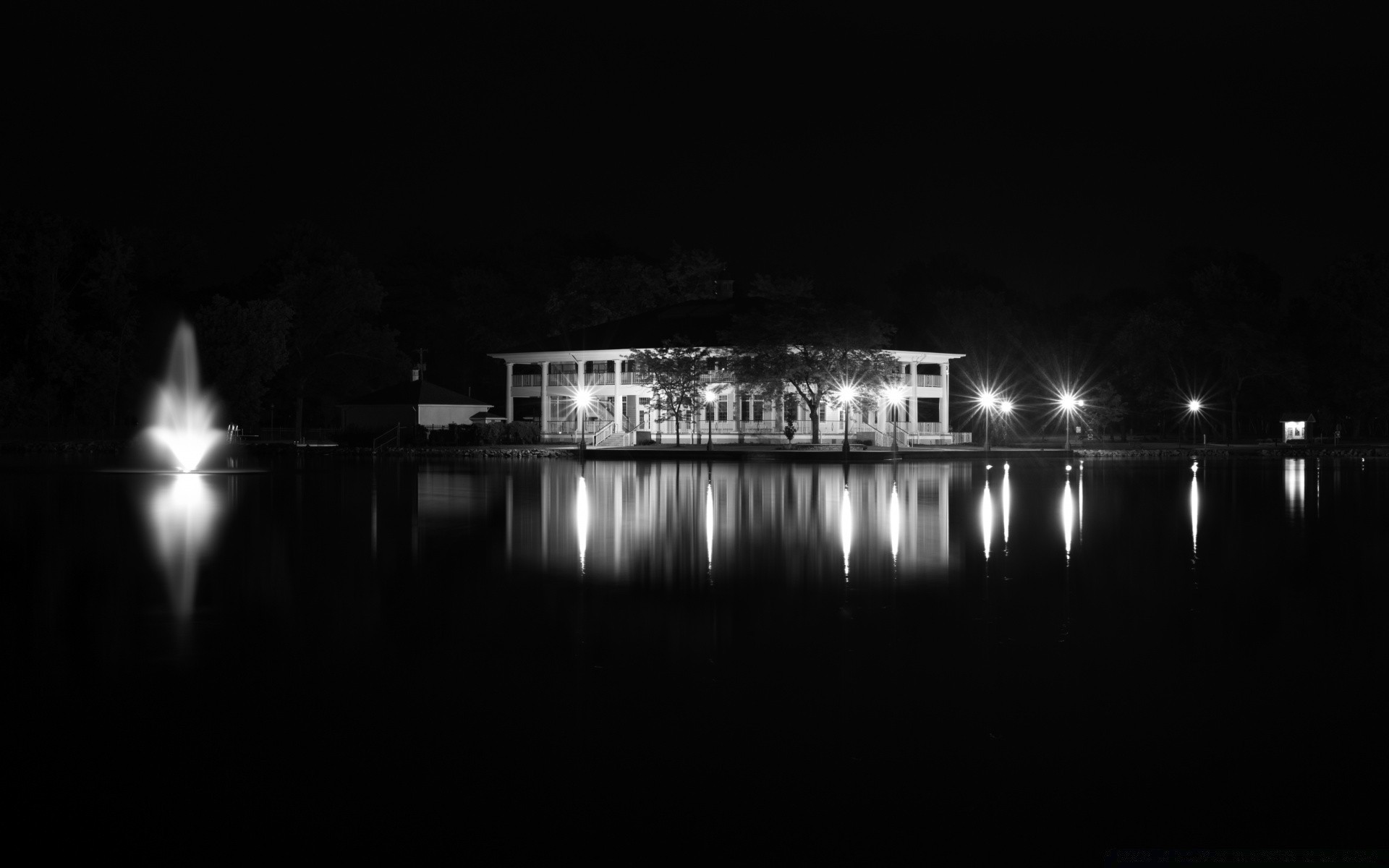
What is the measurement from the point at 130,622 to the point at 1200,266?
88390 millimetres

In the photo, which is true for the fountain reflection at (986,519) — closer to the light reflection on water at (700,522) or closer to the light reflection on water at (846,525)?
the light reflection on water at (700,522)

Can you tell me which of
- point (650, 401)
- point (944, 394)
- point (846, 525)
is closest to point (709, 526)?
point (846, 525)

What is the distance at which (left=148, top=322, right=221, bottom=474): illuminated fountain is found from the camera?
72875mm

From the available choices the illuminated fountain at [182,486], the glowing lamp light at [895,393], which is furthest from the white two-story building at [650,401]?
the illuminated fountain at [182,486]

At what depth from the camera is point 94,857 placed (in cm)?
539

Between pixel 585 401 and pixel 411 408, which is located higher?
pixel 585 401

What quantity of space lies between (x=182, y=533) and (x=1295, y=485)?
2754cm

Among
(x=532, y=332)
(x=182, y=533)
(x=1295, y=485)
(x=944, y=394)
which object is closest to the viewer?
(x=182, y=533)

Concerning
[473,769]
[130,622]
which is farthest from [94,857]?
[130,622]

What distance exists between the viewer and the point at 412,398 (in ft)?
243

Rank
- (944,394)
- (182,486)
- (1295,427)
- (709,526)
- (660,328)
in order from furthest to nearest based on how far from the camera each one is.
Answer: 1. (1295,427)
2. (944,394)
3. (660,328)
4. (182,486)
5. (709,526)

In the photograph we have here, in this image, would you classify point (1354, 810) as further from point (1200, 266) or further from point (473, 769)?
point (1200, 266)

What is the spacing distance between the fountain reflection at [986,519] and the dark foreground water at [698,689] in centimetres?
26

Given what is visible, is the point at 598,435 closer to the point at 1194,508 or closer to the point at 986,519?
the point at 1194,508
